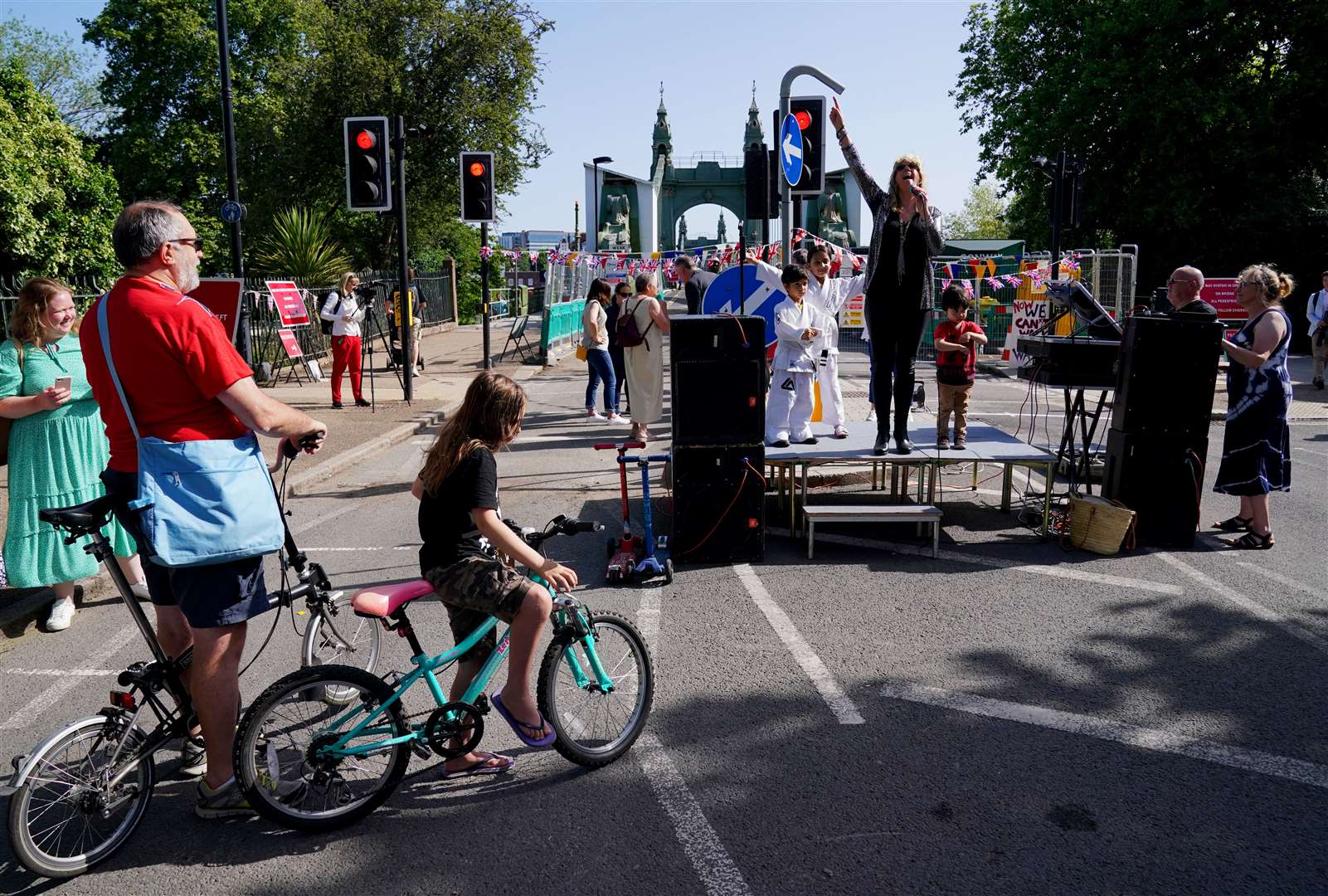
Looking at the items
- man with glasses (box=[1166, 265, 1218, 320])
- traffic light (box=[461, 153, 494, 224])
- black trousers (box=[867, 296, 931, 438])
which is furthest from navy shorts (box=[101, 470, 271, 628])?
traffic light (box=[461, 153, 494, 224])

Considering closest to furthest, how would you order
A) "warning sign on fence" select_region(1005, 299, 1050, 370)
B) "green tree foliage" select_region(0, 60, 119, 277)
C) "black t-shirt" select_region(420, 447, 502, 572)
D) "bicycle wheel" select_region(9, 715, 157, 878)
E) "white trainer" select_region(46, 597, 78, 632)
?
"bicycle wheel" select_region(9, 715, 157, 878) < "black t-shirt" select_region(420, 447, 502, 572) < "white trainer" select_region(46, 597, 78, 632) < "warning sign on fence" select_region(1005, 299, 1050, 370) < "green tree foliage" select_region(0, 60, 119, 277)

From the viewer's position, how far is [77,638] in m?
5.40

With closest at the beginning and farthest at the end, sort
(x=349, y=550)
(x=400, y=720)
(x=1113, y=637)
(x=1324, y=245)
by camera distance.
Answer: (x=400, y=720), (x=1113, y=637), (x=349, y=550), (x=1324, y=245)

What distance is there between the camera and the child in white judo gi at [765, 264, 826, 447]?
7.96 metres

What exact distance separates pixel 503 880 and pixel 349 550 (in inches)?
177

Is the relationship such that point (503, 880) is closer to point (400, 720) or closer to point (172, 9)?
point (400, 720)

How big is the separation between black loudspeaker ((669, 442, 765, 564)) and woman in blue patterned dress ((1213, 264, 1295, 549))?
11.1 feet

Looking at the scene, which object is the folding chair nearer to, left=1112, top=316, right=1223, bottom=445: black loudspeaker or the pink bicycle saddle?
left=1112, top=316, right=1223, bottom=445: black loudspeaker

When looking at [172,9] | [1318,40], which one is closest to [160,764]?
[1318,40]

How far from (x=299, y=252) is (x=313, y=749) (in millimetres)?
19484

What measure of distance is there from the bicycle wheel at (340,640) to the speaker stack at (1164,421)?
518 cm

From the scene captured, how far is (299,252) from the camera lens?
21078 mm

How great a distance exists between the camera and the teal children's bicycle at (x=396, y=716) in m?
3.33

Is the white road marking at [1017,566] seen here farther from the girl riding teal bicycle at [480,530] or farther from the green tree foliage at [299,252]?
the green tree foliage at [299,252]
